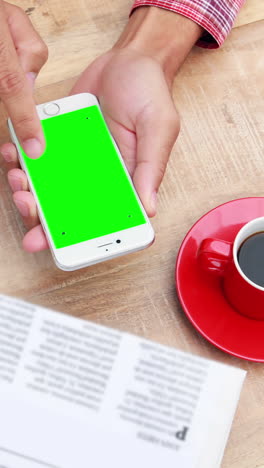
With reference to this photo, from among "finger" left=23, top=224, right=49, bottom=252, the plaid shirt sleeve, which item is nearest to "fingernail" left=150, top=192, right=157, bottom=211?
"finger" left=23, top=224, right=49, bottom=252

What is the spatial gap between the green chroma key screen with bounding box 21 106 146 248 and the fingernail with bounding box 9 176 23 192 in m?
0.01

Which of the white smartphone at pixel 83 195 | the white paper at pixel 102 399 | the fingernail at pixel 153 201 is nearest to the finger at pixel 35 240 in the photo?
the white smartphone at pixel 83 195

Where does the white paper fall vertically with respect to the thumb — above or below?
above

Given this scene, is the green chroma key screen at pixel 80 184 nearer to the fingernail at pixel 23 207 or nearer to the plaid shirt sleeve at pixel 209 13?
the fingernail at pixel 23 207

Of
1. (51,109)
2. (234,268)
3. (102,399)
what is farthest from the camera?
(51,109)

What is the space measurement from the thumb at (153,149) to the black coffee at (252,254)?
0.33 ft

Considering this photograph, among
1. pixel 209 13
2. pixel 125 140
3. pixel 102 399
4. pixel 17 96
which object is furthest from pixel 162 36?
pixel 102 399

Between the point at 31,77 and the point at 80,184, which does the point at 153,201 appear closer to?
the point at 80,184

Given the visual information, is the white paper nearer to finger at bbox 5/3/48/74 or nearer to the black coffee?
the black coffee

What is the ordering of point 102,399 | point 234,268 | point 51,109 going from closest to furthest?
point 102,399 → point 234,268 → point 51,109

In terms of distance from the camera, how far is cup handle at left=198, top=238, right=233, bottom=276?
0.47 m

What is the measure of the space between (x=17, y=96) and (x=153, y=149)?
0.51 ft

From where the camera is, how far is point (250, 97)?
23.7 inches

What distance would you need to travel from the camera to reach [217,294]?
1.64ft
